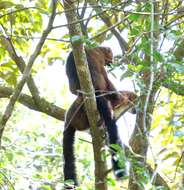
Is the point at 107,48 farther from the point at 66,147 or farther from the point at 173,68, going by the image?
the point at 173,68

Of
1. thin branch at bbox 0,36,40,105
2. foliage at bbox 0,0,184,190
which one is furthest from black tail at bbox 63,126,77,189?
thin branch at bbox 0,36,40,105

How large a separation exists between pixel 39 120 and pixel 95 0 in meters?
4.41

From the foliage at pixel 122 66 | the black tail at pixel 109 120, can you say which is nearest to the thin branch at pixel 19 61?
the foliage at pixel 122 66

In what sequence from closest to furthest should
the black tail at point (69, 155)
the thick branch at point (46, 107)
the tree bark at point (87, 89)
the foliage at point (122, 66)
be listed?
the foliage at point (122, 66) → the tree bark at point (87, 89) → the black tail at point (69, 155) → the thick branch at point (46, 107)

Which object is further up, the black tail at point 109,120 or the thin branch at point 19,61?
the thin branch at point 19,61

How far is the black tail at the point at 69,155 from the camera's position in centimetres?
383

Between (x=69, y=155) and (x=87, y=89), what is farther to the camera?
(x=69, y=155)

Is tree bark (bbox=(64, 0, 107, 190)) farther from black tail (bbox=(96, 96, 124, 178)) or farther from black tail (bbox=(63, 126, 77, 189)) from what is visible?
black tail (bbox=(63, 126, 77, 189))

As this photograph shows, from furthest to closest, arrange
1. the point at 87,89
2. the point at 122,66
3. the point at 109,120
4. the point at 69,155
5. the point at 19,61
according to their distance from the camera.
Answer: the point at 19,61, the point at 69,155, the point at 109,120, the point at 87,89, the point at 122,66

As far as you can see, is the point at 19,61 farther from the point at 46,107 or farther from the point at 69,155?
the point at 69,155

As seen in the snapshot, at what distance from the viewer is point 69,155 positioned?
4004 mm

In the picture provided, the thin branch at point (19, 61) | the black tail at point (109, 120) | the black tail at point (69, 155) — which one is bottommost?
the black tail at point (69, 155)

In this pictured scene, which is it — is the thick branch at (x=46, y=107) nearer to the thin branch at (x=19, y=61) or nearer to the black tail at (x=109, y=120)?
the thin branch at (x=19, y=61)

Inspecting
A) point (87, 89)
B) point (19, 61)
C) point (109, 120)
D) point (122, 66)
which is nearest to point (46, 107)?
point (19, 61)
